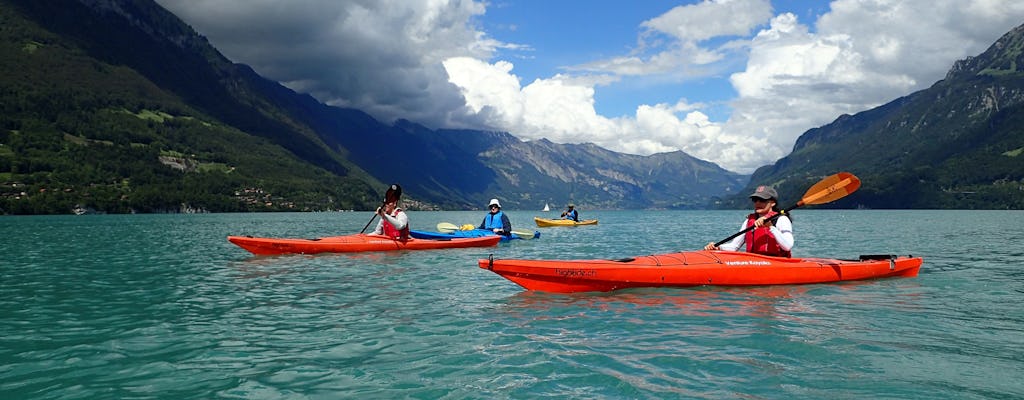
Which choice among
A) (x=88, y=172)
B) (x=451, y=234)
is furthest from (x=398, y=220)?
(x=88, y=172)

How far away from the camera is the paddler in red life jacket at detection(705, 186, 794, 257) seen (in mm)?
14484

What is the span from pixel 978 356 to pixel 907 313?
3.78 meters

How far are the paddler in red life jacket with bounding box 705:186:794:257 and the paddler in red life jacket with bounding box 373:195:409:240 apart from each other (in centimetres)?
1295

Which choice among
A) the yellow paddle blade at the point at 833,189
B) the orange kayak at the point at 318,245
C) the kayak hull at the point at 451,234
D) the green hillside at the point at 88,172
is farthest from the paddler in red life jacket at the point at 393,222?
the green hillside at the point at 88,172

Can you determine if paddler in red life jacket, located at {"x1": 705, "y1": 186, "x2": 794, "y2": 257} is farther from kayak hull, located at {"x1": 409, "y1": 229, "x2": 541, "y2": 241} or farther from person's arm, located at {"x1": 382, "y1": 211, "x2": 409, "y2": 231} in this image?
kayak hull, located at {"x1": 409, "y1": 229, "x2": 541, "y2": 241}

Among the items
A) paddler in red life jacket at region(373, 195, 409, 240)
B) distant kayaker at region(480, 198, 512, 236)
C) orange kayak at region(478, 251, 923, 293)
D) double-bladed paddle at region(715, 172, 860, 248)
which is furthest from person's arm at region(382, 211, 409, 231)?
double-bladed paddle at region(715, 172, 860, 248)

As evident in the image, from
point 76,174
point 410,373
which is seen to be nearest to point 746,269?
point 410,373

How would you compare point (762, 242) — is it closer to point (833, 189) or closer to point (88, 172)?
point (833, 189)

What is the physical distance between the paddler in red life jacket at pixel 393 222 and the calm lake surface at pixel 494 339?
245 inches

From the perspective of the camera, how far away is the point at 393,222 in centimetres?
2347

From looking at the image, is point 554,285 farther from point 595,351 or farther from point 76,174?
point 76,174

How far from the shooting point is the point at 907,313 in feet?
39.5

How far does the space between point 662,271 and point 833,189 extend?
7084 millimetres

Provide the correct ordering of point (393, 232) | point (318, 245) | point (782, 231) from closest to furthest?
1. point (782, 231)
2. point (318, 245)
3. point (393, 232)
